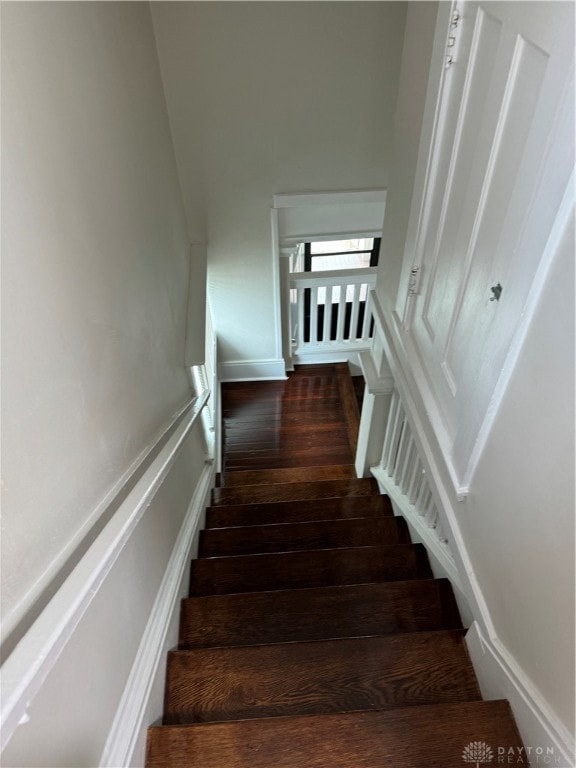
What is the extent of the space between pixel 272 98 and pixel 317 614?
251cm

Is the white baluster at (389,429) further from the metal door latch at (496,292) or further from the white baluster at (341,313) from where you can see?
the white baluster at (341,313)

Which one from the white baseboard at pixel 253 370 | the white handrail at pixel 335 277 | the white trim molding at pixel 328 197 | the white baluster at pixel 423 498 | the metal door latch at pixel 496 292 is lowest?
the white baluster at pixel 423 498

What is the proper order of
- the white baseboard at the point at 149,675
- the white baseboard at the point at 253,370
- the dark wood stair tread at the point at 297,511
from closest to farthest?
the white baseboard at the point at 149,675, the dark wood stair tread at the point at 297,511, the white baseboard at the point at 253,370

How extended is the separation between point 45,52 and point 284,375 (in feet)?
11.4

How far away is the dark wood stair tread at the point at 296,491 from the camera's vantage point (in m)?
2.82

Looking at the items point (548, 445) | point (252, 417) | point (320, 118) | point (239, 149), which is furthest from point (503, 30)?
point (252, 417)

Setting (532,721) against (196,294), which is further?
(196,294)

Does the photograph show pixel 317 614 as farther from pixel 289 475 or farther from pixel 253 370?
pixel 253 370

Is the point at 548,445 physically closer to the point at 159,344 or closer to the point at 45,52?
the point at 45,52

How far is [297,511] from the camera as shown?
2.54m

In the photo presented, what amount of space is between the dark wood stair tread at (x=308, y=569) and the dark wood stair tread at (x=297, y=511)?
1.56 feet

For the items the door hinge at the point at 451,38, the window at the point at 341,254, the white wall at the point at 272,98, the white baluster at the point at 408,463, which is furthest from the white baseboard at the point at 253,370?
the door hinge at the point at 451,38

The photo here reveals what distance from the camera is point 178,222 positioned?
2586 millimetres

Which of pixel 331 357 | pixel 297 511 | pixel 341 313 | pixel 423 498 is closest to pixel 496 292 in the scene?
pixel 423 498
